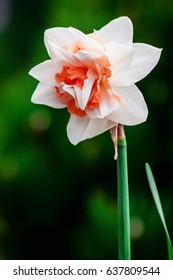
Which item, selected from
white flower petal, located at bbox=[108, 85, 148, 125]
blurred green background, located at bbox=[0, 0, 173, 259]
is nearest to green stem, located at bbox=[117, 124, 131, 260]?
white flower petal, located at bbox=[108, 85, 148, 125]

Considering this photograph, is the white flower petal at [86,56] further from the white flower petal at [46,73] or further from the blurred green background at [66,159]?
the blurred green background at [66,159]

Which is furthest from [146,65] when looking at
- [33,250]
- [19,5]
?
[19,5]

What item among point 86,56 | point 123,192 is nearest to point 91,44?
point 86,56

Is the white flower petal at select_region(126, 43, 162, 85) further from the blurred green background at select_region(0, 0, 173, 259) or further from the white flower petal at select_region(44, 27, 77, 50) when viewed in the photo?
the blurred green background at select_region(0, 0, 173, 259)

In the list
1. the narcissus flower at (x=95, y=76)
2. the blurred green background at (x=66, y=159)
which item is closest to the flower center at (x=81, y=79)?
the narcissus flower at (x=95, y=76)

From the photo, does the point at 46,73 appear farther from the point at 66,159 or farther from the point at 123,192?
the point at 66,159

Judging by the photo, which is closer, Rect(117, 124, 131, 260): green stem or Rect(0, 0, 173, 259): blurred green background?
Rect(117, 124, 131, 260): green stem

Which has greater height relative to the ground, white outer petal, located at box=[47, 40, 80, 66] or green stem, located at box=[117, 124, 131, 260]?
white outer petal, located at box=[47, 40, 80, 66]
